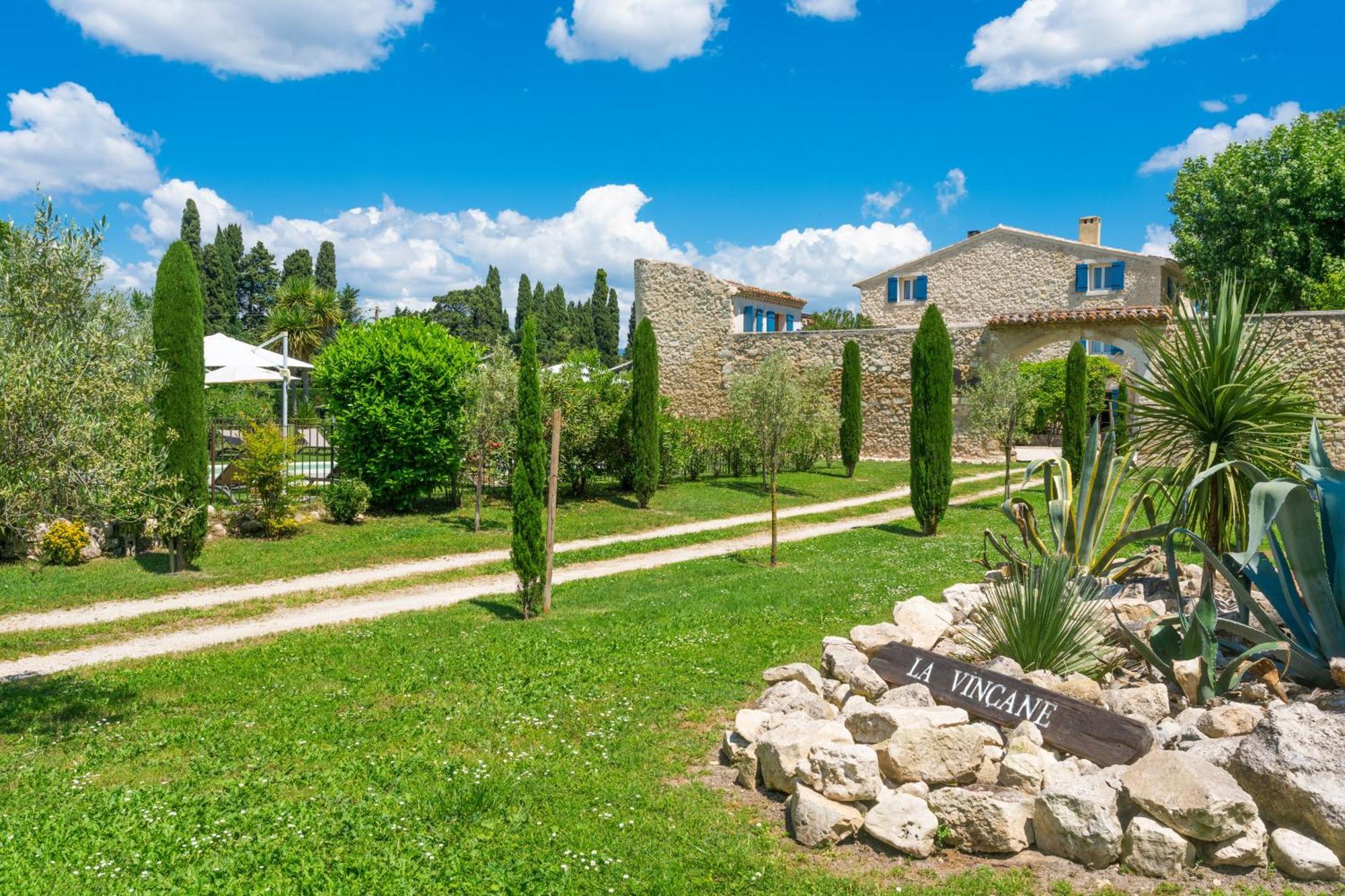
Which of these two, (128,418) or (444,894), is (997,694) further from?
(128,418)

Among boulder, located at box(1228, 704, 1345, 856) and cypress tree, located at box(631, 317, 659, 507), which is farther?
cypress tree, located at box(631, 317, 659, 507)

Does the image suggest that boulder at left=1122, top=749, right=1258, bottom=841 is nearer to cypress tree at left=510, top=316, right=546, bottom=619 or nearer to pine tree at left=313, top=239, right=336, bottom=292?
cypress tree at left=510, top=316, right=546, bottom=619

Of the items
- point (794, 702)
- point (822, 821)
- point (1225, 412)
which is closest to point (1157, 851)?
point (822, 821)

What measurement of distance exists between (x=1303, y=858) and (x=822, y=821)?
2075 millimetres

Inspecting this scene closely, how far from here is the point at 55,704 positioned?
7.03 meters

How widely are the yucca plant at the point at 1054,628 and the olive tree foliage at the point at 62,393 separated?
21.0 ft

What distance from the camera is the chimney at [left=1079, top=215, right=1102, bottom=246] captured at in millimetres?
38531

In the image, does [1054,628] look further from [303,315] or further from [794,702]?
[303,315]

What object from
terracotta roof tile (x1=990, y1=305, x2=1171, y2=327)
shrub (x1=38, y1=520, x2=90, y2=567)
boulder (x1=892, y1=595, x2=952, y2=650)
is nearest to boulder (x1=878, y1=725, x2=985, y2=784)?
boulder (x1=892, y1=595, x2=952, y2=650)

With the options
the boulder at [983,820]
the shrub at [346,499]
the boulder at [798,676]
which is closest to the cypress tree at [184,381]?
the shrub at [346,499]

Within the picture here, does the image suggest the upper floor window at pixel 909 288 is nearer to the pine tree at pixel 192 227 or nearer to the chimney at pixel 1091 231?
the chimney at pixel 1091 231

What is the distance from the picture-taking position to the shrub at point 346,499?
16.5 metres

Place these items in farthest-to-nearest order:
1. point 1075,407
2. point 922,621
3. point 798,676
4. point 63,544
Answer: point 1075,407 → point 63,544 → point 922,621 → point 798,676

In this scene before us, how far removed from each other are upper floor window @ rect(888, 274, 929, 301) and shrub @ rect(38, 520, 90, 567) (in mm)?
35375
